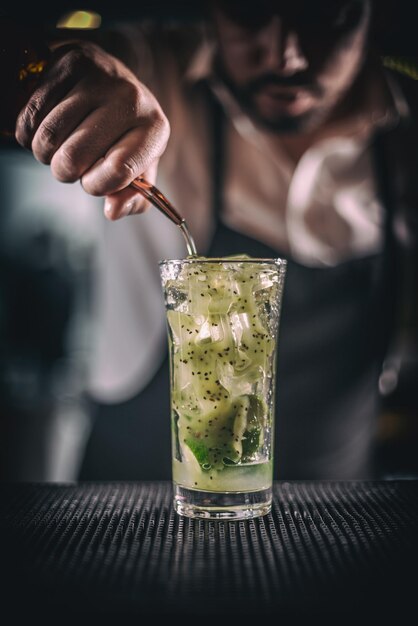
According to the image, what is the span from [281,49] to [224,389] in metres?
1.84

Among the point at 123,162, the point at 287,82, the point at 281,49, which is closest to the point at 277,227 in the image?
the point at 287,82

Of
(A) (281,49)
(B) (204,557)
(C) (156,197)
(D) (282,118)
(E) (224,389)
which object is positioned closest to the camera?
(B) (204,557)

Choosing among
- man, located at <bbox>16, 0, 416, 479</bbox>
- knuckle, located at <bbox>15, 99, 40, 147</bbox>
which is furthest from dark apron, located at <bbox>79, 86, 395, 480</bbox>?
knuckle, located at <bbox>15, 99, 40, 147</bbox>

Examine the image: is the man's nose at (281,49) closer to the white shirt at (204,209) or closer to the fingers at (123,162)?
the white shirt at (204,209)

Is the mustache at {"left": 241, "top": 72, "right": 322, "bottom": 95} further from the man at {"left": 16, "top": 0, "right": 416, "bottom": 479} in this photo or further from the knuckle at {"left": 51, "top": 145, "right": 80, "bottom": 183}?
the knuckle at {"left": 51, "top": 145, "right": 80, "bottom": 183}

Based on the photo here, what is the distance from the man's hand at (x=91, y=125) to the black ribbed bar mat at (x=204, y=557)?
A: 0.62 metres

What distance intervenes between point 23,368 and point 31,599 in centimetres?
280

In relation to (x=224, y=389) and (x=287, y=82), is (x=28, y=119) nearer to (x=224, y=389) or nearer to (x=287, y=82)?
(x=224, y=389)

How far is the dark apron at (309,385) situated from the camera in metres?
2.75

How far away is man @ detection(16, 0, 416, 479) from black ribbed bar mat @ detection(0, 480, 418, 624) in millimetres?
1330

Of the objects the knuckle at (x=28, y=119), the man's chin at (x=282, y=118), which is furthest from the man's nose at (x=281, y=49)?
the knuckle at (x=28, y=119)

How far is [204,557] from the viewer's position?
1.03m

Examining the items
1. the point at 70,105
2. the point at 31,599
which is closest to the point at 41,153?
the point at 70,105

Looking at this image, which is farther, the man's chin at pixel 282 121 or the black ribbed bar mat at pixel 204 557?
the man's chin at pixel 282 121
